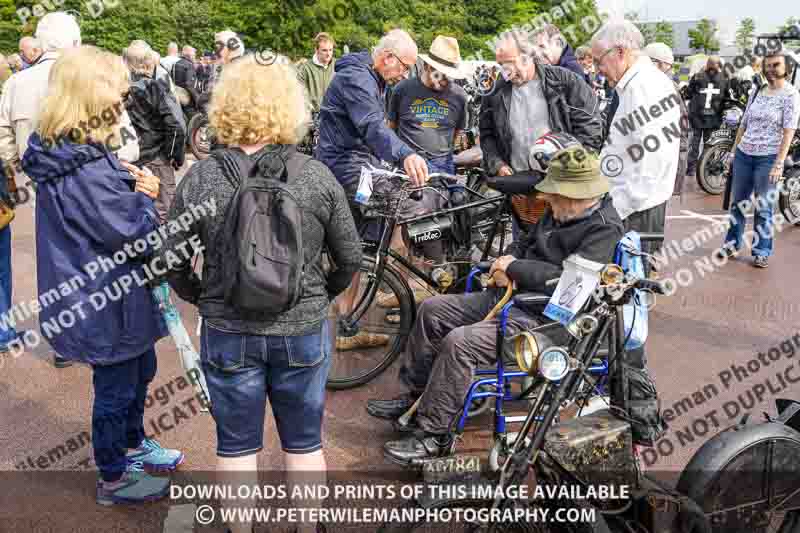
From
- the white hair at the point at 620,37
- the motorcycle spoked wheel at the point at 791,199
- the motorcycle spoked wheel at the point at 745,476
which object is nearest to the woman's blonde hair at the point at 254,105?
the motorcycle spoked wheel at the point at 745,476

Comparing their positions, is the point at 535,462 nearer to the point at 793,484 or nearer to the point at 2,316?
the point at 793,484

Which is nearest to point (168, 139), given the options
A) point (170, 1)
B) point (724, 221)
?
point (724, 221)

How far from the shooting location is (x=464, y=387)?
3291 mm

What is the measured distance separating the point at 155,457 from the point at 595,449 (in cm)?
221

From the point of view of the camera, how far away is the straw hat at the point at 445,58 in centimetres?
529

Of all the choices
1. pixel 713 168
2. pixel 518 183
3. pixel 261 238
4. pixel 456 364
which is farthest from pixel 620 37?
pixel 713 168

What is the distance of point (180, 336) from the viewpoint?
3.17 metres

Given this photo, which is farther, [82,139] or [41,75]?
[41,75]

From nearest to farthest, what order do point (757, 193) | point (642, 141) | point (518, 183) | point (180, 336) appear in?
point (180, 336)
point (642, 141)
point (518, 183)
point (757, 193)

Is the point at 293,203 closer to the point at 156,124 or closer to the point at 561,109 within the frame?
the point at 561,109

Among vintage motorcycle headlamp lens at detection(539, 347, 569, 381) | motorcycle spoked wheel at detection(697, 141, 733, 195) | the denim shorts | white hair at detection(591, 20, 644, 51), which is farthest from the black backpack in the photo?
motorcycle spoked wheel at detection(697, 141, 733, 195)

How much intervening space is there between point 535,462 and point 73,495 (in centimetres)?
226

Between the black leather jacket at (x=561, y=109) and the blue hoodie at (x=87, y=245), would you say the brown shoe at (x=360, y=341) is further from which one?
the blue hoodie at (x=87, y=245)

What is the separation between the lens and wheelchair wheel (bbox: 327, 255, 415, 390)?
425 cm
